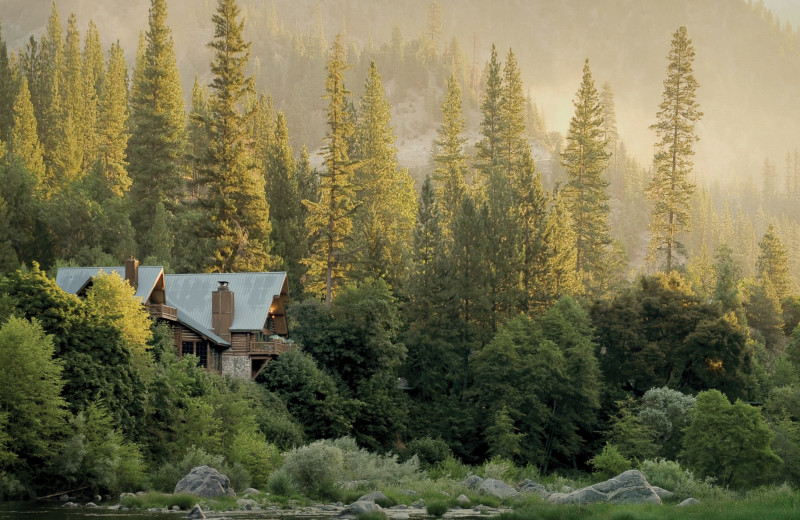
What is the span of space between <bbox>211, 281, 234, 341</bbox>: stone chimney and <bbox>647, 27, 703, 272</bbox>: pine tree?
4836 centimetres

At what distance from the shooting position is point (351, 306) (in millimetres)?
71438

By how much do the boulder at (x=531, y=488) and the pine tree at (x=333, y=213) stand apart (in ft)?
88.3

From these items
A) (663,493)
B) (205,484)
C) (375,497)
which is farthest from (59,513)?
(663,493)

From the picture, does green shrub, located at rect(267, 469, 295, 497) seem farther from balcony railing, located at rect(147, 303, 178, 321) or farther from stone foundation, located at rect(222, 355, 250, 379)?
stone foundation, located at rect(222, 355, 250, 379)

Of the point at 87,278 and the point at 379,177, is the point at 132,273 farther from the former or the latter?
the point at 379,177

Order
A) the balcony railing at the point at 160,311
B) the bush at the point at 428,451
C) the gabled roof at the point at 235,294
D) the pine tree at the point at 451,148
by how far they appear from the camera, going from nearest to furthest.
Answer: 1. the balcony railing at the point at 160,311
2. the bush at the point at 428,451
3. the gabled roof at the point at 235,294
4. the pine tree at the point at 451,148

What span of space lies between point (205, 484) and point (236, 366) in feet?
69.7

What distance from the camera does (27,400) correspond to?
44812 millimetres

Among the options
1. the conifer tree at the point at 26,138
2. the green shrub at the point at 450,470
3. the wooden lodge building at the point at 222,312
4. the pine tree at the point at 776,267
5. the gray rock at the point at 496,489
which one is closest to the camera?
the gray rock at the point at 496,489

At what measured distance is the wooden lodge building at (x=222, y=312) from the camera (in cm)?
6334

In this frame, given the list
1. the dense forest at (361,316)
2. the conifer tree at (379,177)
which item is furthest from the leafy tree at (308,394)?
the conifer tree at (379,177)

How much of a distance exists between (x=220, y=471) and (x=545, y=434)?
28.6 m

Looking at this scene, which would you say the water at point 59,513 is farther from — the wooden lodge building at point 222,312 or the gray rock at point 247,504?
the wooden lodge building at point 222,312

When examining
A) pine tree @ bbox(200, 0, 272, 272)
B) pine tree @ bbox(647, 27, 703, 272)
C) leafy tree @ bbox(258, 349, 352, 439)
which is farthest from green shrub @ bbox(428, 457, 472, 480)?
pine tree @ bbox(647, 27, 703, 272)
